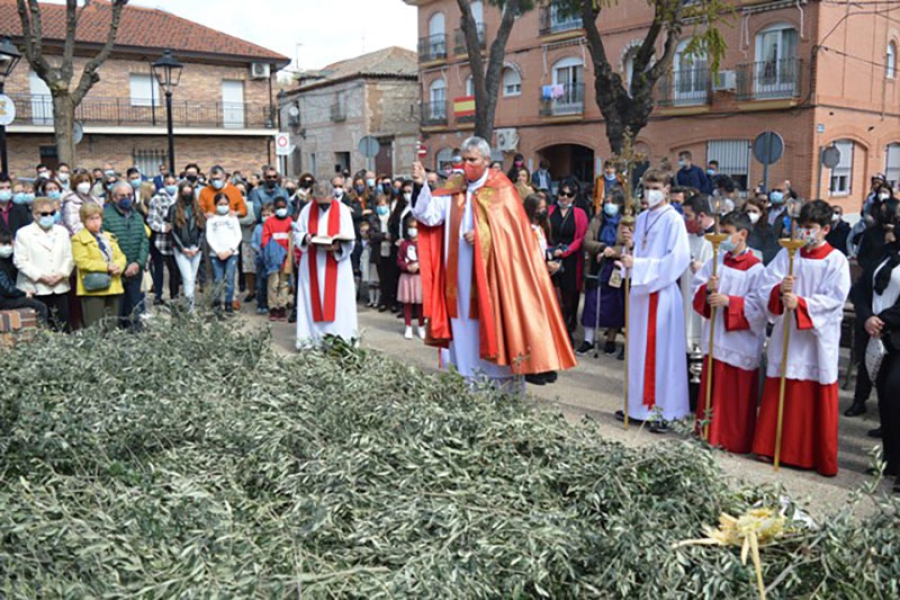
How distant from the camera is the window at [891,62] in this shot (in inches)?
1090

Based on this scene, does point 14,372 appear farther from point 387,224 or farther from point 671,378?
point 387,224

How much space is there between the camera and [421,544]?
291 centimetres

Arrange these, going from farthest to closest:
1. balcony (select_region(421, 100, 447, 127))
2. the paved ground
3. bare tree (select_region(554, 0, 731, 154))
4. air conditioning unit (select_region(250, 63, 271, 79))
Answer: balcony (select_region(421, 100, 447, 127))
air conditioning unit (select_region(250, 63, 271, 79))
bare tree (select_region(554, 0, 731, 154))
the paved ground

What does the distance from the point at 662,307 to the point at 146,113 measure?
31772 millimetres

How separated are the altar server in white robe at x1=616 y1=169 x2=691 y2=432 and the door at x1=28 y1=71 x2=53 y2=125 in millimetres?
30352

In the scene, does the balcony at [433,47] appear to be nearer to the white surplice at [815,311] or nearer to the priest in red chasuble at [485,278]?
the priest in red chasuble at [485,278]

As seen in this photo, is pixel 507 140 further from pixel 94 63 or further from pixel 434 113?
pixel 94 63

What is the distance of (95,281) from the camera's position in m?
8.81

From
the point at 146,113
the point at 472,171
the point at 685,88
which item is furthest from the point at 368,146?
the point at 146,113

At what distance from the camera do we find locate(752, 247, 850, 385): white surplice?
5594 mm

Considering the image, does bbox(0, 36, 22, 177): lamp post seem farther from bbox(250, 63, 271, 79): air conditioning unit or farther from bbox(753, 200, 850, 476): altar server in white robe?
bbox(250, 63, 271, 79): air conditioning unit

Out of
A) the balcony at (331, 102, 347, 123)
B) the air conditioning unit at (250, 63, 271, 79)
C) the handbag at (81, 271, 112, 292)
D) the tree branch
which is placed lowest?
the handbag at (81, 271, 112, 292)

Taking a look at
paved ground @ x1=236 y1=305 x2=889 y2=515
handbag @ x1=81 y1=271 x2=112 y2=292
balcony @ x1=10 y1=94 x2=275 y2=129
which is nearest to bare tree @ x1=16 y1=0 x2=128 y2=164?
paved ground @ x1=236 y1=305 x2=889 y2=515

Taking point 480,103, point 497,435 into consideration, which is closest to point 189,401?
point 497,435
